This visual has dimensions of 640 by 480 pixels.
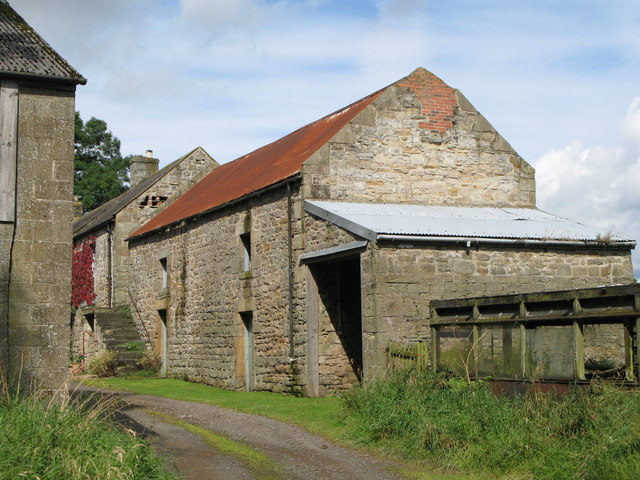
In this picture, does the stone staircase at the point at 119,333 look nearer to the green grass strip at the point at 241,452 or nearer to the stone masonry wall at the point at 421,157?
the stone masonry wall at the point at 421,157

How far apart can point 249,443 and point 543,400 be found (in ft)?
12.9

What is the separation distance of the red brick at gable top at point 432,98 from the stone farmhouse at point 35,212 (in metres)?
8.36

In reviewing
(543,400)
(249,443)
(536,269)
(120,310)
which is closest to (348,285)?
(536,269)

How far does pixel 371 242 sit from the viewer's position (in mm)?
14391

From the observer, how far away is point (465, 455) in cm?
941

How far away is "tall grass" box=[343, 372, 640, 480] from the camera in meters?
8.40

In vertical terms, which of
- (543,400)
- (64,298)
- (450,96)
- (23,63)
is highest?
(450,96)

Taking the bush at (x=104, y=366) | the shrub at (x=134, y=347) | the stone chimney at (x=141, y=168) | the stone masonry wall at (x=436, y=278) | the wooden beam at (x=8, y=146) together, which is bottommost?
the bush at (x=104, y=366)

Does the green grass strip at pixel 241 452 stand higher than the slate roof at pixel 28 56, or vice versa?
the slate roof at pixel 28 56

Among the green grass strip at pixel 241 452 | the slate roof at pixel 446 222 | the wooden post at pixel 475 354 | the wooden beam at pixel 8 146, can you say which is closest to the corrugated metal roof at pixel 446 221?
the slate roof at pixel 446 222

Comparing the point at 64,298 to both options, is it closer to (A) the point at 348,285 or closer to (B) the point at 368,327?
(B) the point at 368,327

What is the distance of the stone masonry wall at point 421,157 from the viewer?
1689cm

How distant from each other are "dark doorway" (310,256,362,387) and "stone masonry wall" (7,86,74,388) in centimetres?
623

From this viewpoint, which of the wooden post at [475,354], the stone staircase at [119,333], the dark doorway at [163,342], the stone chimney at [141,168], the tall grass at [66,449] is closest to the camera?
the tall grass at [66,449]
